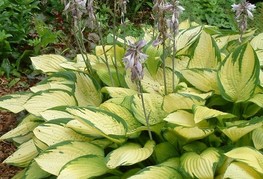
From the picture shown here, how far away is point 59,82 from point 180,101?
884 millimetres

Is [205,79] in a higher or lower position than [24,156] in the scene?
higher

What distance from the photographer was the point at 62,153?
285 cm

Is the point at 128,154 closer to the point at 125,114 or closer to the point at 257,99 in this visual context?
the point at 125,114

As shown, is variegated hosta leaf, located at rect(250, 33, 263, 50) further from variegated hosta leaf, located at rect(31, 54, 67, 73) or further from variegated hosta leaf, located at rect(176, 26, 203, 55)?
variegated hosta leaf, located at rect(31, 54, 67, 73)

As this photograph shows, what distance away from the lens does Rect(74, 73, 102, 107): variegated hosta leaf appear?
3.34 m

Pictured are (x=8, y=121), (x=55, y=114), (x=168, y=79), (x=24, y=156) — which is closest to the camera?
(x=55, y=114)

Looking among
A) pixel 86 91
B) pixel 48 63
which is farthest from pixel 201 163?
pixel 48 63

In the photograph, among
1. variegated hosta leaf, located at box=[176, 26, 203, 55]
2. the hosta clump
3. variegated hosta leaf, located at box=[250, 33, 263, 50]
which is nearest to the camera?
the hosta clump

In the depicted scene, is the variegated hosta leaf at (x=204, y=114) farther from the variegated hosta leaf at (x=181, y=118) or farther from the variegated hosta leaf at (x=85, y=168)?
the variegated hosta leaf at (x=85, y=168)

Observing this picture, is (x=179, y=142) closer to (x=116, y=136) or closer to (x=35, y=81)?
(x=116, y=136)

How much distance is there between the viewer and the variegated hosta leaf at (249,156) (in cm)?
256

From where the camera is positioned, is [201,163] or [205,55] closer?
[201,163]

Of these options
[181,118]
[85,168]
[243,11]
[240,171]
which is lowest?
[85,168]

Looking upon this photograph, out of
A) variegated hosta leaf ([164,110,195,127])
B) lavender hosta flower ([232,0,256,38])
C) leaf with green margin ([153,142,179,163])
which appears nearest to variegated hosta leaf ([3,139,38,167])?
leaf with green margin ([153,142,179,163])
